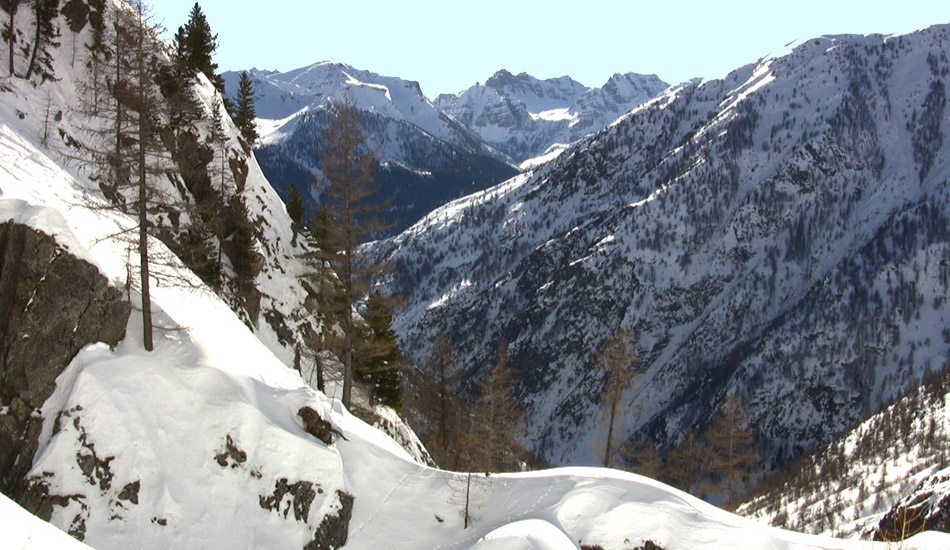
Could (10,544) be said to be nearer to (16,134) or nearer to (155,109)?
(155,109)

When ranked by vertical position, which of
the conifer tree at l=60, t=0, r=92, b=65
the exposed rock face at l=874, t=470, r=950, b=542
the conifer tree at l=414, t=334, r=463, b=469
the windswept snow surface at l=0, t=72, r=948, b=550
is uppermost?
the conifer tree at l=60, t=0, r=92, b=65

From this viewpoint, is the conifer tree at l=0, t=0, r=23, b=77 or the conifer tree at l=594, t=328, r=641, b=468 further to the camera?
the conifer tree at l=594, t=328, r=641, b=468

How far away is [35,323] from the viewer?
1677cm

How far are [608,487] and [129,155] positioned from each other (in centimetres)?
1846

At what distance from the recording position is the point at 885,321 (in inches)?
7283

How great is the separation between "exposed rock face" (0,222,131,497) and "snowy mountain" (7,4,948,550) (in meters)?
0.04

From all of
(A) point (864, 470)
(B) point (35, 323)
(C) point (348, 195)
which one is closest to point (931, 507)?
(C) point (348, 195)

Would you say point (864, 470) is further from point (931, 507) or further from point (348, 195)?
point (348, 195)

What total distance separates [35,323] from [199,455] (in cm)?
570

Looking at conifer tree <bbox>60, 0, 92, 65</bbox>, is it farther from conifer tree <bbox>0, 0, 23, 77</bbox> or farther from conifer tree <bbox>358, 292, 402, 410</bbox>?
conifer tree <bbox>358, 292, 402, 410</bbox>

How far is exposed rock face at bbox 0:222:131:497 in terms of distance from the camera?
15.8 metres

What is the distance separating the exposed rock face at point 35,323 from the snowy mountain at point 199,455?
4cm

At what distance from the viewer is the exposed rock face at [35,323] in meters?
15.8

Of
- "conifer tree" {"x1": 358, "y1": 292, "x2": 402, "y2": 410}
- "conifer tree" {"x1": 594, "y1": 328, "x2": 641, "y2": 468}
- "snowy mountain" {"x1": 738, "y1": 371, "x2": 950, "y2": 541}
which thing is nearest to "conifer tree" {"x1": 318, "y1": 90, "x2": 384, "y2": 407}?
"conifer tree" {"x1": 358, "y1": 292, "x2": 402, "y2": 410}
